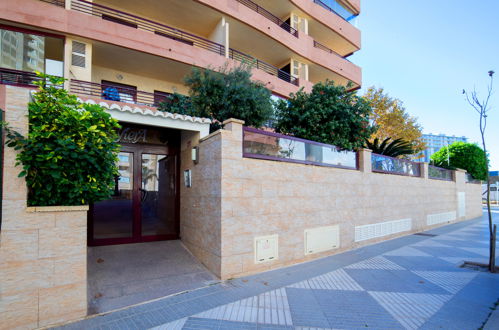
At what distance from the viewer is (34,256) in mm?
3145

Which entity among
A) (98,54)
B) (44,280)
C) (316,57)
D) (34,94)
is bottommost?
(44,280)

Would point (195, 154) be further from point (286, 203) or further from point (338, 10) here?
point (338, 10)

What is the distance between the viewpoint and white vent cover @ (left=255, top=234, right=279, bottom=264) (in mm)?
5184

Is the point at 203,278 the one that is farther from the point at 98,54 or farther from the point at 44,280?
the point at 98,54

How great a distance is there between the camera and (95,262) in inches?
199

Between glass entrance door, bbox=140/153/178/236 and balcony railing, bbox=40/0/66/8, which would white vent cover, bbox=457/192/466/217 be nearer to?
glass entrance door, bbox=140/153/178/236

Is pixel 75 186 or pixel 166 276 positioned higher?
pixel 75 186

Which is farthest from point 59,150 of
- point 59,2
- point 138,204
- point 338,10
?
point 338,10

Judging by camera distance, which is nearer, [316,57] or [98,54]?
[98,54]

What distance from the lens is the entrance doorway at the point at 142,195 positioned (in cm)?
614

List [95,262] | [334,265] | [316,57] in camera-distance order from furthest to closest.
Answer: [316,57] < [334,265] < [95,262]

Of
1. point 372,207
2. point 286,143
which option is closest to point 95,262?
point 286,143

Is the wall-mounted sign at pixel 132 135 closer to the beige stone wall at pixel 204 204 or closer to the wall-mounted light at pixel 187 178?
the beige stone wall at pixel 204 204

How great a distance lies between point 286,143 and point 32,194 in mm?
4742
